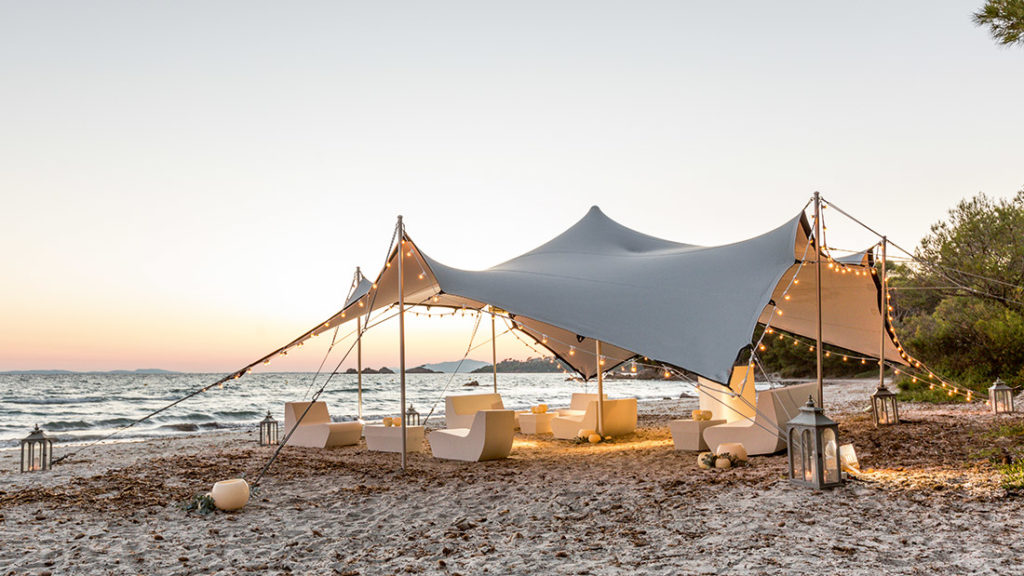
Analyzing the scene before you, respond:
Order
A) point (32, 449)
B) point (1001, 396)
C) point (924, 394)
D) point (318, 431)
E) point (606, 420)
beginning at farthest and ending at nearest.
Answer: point (924, 394) < point (1001, 396) < point (606, 420) < point (318, 431) < point (32, 449)

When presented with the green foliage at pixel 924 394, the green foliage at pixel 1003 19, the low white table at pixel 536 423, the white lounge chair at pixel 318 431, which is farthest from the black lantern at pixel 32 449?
the green foliage at pixel 924 394

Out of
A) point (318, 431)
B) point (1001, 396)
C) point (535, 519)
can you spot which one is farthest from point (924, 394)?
point (535, 519)

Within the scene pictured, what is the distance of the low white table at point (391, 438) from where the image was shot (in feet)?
25.2

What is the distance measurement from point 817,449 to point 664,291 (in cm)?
230

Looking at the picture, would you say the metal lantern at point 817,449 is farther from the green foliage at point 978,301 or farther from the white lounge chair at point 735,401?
the green foliage at point 978,301

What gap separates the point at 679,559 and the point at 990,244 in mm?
14726

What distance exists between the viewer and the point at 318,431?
27.7ft

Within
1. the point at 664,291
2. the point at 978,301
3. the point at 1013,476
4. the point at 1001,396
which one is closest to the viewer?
the point at 1013,476

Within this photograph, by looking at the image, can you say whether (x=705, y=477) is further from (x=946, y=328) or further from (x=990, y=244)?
(x=990, y=244)

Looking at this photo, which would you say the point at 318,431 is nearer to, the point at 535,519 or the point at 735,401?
the point at 535,519

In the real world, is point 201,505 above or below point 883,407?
below

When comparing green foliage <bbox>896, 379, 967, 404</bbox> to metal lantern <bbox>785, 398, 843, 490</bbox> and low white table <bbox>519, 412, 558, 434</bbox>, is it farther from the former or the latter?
metal lantern <bbox>785, 398, 843, 490</bbox>

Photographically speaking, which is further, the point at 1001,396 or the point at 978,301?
the point at 978,301

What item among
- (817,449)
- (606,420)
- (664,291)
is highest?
(664,291)
